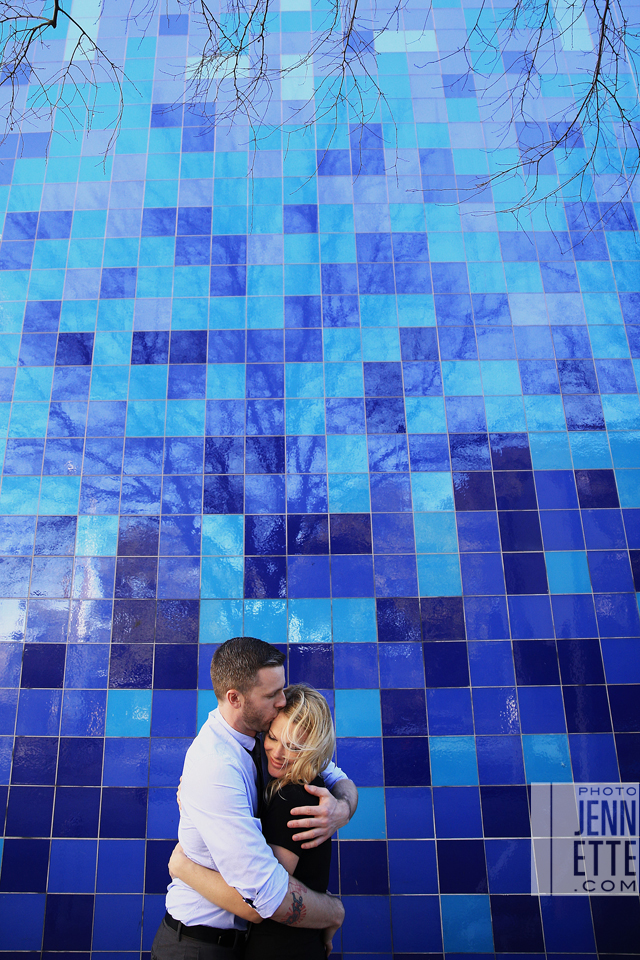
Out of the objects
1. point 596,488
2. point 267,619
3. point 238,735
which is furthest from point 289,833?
point 596,488

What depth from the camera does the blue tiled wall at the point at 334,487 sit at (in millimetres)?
2766

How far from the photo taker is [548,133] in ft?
12.4

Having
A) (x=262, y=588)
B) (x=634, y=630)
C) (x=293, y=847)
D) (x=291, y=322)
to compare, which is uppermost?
(x=291, y=322)

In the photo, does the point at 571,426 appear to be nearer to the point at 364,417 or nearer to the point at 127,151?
the point at 364,417

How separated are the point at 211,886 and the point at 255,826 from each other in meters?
0.25

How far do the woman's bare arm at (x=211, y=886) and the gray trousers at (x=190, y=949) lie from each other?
0.12 meters

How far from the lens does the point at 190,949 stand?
5.74ft

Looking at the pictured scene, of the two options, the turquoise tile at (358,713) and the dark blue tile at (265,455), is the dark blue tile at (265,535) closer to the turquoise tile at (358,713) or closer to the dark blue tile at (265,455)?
the dark blue tile at (265,455)

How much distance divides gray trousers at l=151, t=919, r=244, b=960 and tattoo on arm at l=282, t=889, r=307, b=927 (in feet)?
0.96

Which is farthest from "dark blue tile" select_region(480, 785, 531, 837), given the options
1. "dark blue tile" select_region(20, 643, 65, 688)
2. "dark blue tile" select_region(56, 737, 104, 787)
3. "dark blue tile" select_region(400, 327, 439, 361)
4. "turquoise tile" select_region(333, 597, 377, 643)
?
"dark blue tile" select_region(400, 327, 439, 361)

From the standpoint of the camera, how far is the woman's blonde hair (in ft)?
5.57

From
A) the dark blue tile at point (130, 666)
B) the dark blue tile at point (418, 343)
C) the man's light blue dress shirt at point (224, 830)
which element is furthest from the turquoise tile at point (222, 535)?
the man's light blue dress shirt at point (224, 830)

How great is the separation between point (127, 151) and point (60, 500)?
2028 mm

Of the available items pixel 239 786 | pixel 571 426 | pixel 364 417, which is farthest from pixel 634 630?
pixel 239 786
